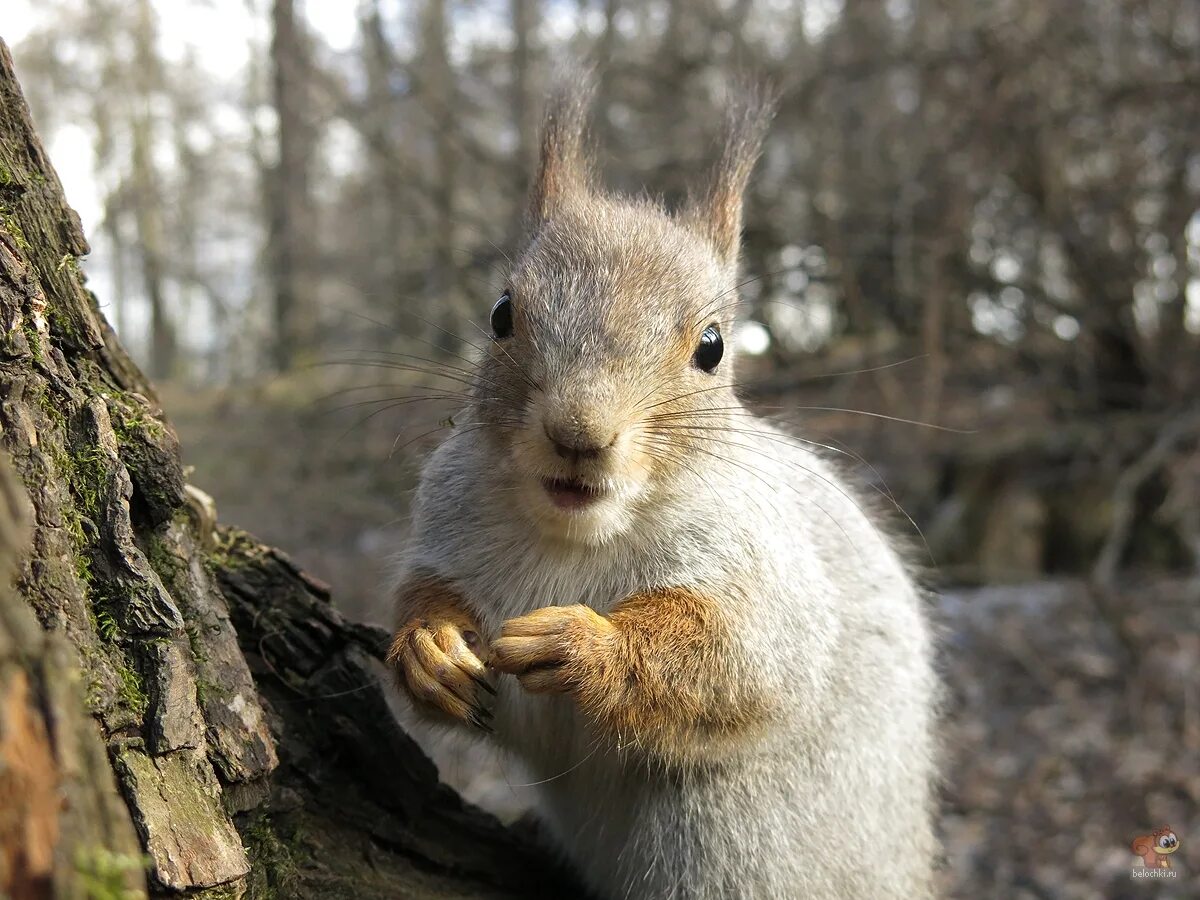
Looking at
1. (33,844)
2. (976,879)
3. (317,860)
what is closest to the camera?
(33,844)

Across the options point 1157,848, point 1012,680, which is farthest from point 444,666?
point 1012,680

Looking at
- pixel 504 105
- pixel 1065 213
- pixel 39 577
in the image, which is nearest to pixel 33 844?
pixel 39 577

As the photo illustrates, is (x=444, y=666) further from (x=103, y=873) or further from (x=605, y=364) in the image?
(x=103, y=873)

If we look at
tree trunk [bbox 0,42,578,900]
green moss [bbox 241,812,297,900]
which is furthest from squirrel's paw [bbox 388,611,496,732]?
green moss [bbox 241,812,297,900]

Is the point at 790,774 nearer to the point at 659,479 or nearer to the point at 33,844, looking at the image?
the point at 659,479

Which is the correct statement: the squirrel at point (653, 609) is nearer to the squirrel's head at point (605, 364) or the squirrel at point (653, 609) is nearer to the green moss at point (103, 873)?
the squirrel's head at point (605, 364)

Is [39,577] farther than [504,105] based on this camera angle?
No

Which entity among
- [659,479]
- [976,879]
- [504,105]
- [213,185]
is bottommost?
[976,879]

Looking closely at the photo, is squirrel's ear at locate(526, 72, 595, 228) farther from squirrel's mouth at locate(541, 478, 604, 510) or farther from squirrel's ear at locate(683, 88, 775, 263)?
squirrel's mouth at locate(541, 478, 604, 510)
